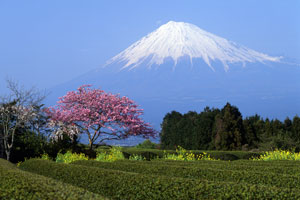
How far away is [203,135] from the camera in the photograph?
31422mm

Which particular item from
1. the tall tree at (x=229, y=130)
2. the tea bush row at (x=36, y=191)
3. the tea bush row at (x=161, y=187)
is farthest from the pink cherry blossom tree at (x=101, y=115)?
the tea bush row at (x=36, y=191)

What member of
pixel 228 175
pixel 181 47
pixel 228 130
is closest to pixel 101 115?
pixel 228 130

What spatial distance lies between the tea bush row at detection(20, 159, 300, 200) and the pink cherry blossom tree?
12.5 metres

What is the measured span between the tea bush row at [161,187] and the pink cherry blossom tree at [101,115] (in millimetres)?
12476

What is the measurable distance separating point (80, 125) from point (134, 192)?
16733mm

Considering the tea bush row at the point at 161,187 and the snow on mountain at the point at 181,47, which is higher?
the snow on mountain at the point at 181,47

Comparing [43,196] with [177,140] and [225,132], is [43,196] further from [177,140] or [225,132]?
[177,140]

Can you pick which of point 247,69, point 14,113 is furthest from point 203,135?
point 247,69

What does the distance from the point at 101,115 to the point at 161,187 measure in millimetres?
16766

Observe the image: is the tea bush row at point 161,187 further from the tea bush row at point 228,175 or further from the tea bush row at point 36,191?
the tea bush row at point 36,191

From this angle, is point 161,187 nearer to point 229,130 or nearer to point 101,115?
point 101,115

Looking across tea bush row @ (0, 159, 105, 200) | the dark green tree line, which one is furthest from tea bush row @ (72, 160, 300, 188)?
the dark green tree line

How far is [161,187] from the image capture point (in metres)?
8.27

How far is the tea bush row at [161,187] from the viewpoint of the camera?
7.08 m
